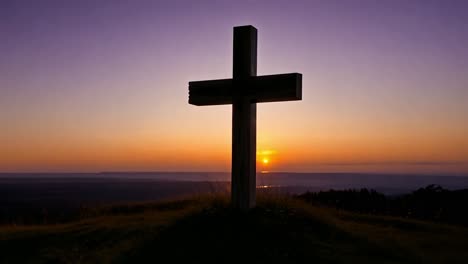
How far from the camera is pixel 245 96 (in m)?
9.78

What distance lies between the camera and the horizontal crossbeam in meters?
9.37

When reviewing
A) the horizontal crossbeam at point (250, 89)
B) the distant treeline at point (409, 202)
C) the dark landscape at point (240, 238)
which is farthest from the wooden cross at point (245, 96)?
the distant treeline at point (409, 202)

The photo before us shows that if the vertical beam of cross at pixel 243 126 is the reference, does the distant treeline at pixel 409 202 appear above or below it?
below

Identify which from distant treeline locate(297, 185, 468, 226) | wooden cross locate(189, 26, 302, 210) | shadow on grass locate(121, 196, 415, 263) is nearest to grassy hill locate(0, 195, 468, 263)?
shadow on grass locate(121, 196, 415, 263)

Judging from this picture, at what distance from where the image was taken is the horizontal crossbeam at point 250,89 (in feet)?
30.7

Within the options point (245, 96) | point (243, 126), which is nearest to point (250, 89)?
point (245, 96)

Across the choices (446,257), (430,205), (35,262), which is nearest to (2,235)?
(35,262)

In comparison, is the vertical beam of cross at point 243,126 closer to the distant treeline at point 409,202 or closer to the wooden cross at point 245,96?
the wooden cross at point 245,96

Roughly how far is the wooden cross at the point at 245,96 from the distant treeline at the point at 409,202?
241 inches

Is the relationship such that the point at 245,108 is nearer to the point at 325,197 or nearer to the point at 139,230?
the point at 139,230

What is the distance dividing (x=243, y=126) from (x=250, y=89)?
2.45 feet

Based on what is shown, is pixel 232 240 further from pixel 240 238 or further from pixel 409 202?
pixel 409 202

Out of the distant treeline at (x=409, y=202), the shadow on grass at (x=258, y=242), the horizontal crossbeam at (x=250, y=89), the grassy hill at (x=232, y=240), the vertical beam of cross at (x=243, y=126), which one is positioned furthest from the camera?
the distant treeline at (x=409, y=202)

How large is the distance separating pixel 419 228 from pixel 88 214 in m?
7.97
